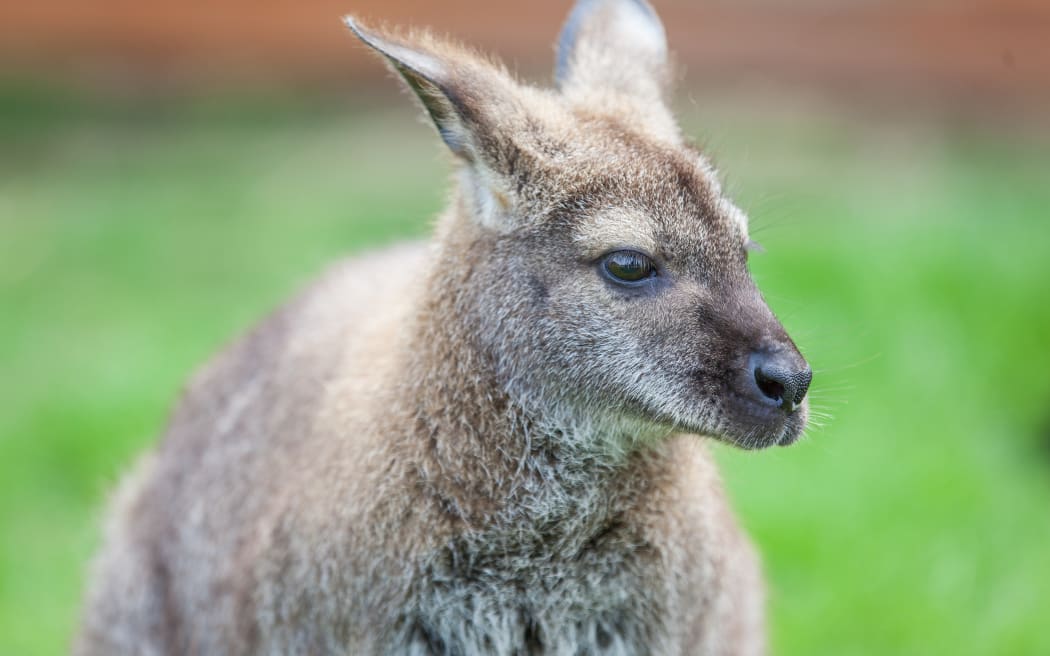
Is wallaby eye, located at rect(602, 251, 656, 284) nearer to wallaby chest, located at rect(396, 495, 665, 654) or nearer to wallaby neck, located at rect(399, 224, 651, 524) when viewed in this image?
wallaby neck, located at rect(399, 224, 651, 524)

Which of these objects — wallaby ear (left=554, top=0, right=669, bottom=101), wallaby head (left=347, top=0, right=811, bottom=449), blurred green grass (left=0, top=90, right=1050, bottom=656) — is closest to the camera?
wallaby head (left=347, top=0, right=811, bottom=449)

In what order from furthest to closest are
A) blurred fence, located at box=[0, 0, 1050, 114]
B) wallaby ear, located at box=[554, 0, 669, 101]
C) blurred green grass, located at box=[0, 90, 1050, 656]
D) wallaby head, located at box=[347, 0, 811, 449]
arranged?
blurred fence, located at box=[0, 0, 1050, 114], blurred green grass, located at box=[0, 90, 1050, 656], wallaby ear, located at box=[554, 0, 669, 101], wallaby head, located at box=[347, 0, 811, 449]

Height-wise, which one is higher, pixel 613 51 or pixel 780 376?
pixel 613 51

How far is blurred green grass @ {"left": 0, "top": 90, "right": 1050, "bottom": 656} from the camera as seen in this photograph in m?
8.27

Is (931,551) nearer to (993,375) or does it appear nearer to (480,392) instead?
(993,375)

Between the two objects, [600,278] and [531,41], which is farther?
[531,41]

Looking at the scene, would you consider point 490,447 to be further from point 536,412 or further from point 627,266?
point 627,266

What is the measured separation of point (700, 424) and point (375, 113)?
10994 mm

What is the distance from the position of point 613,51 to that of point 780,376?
78.1 inches

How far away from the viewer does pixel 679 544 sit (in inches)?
207

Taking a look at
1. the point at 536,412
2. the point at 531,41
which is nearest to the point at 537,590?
the point at 536,412

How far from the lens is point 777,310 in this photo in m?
10.2

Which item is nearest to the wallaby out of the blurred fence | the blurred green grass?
the blurred green grass

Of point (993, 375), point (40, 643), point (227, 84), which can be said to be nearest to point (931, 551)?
point (993, 375)
